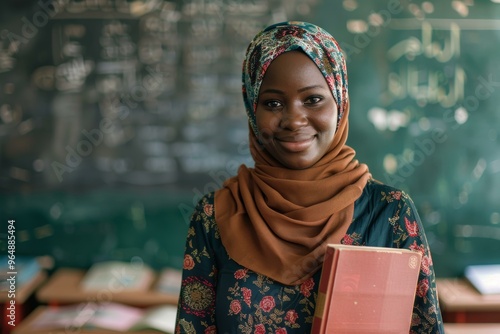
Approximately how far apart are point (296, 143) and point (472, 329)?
1.85 m

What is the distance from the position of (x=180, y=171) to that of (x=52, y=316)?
2.96ft

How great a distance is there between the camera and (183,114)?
124 inches

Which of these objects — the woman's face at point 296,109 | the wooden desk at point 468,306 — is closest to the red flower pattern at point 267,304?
the woman's face at point 296,109

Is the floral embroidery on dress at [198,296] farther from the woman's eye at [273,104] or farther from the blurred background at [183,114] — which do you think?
the blurred background at [183,114]

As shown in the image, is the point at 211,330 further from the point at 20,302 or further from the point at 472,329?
the point at 20,302

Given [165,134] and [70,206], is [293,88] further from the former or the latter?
[70,206]

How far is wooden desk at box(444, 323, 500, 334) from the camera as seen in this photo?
2.60 metres

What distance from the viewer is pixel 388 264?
40.9 inches

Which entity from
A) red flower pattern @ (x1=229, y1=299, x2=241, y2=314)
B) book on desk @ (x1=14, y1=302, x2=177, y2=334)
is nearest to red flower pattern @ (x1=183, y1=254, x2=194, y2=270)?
red flower pattern @ (x1=229, y1=299, x2=241, y2=314)

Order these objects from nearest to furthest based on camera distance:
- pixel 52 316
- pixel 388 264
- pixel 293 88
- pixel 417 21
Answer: pixel 388 264, pixel 293 88, pixel 52 316, pixel 417 21

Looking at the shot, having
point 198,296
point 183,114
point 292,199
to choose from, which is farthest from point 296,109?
point 183,114

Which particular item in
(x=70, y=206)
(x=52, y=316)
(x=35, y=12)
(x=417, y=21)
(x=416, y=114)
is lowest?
(x=52, y=316)

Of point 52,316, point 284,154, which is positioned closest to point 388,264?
point 284,154

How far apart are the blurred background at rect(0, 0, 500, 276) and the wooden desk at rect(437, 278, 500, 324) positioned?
226 mm
